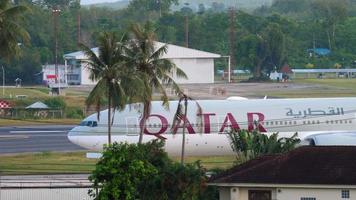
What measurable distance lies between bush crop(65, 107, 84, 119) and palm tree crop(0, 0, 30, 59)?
182 ft

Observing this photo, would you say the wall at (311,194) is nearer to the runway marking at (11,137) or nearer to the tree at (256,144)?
the tree at (256,144)

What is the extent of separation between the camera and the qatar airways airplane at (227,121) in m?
74.9

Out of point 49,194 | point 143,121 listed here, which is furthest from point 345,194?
point 143,121

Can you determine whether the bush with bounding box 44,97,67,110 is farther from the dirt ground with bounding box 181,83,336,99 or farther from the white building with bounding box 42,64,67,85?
the white building with bounding box 42,64,67,85

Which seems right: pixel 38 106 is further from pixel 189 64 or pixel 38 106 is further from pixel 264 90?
pixel 189 64

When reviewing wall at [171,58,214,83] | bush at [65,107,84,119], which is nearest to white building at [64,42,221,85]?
wall at [171,58,214,83]

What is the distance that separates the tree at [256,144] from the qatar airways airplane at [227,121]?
452 centimetres

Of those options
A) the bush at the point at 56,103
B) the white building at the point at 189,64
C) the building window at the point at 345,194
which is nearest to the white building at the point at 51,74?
the white building at the point at 189,64

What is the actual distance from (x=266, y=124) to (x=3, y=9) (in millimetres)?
17251

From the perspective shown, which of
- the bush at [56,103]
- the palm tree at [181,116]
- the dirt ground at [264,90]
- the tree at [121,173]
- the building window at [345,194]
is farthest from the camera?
the dirt ground at [264,90]

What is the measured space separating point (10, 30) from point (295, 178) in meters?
28.6

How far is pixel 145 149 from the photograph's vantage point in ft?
177

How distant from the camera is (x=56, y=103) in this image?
135125 millimetres

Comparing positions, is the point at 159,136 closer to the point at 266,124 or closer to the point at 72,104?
the point at 266,124
